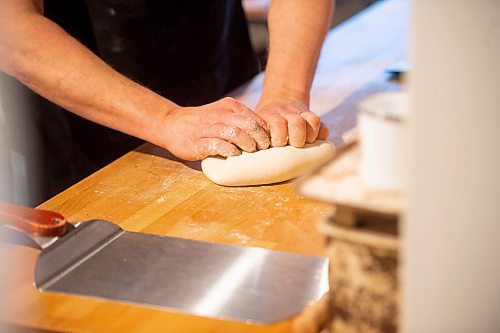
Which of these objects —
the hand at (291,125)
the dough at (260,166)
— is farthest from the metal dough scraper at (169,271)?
the hand at (291,125)

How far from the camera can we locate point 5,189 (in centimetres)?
170

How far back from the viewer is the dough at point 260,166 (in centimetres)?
124

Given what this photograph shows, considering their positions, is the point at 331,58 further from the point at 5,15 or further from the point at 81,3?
the point at 5,15

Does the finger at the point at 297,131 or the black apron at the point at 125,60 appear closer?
the finger at the point at 297,131

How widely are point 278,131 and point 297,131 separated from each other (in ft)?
0.11

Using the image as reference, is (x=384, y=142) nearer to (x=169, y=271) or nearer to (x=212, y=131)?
(x=169, y=271)

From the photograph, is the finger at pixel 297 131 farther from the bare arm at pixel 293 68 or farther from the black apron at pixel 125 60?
the black apron at pixel 125 60

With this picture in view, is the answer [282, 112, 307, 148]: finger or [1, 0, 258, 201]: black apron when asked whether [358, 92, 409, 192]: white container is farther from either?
[1, 0, 258, 201]: black apron

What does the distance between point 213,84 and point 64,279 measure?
989 millimetres

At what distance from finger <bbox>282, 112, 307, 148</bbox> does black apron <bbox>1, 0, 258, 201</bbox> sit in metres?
0.53

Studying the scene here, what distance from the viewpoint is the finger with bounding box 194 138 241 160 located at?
4.14ft

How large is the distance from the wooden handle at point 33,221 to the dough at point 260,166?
1.03ft

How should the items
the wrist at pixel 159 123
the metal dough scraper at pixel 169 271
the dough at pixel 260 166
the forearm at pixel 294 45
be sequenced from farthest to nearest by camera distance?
the forearm at pixel 294 45
the wrist at pixel 159 123
the dough at pixel 260 166
the metal dough scraper at pixel 169 271

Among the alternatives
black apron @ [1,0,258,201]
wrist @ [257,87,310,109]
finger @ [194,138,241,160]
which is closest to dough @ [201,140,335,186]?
finger @ [194,138,241,160]
